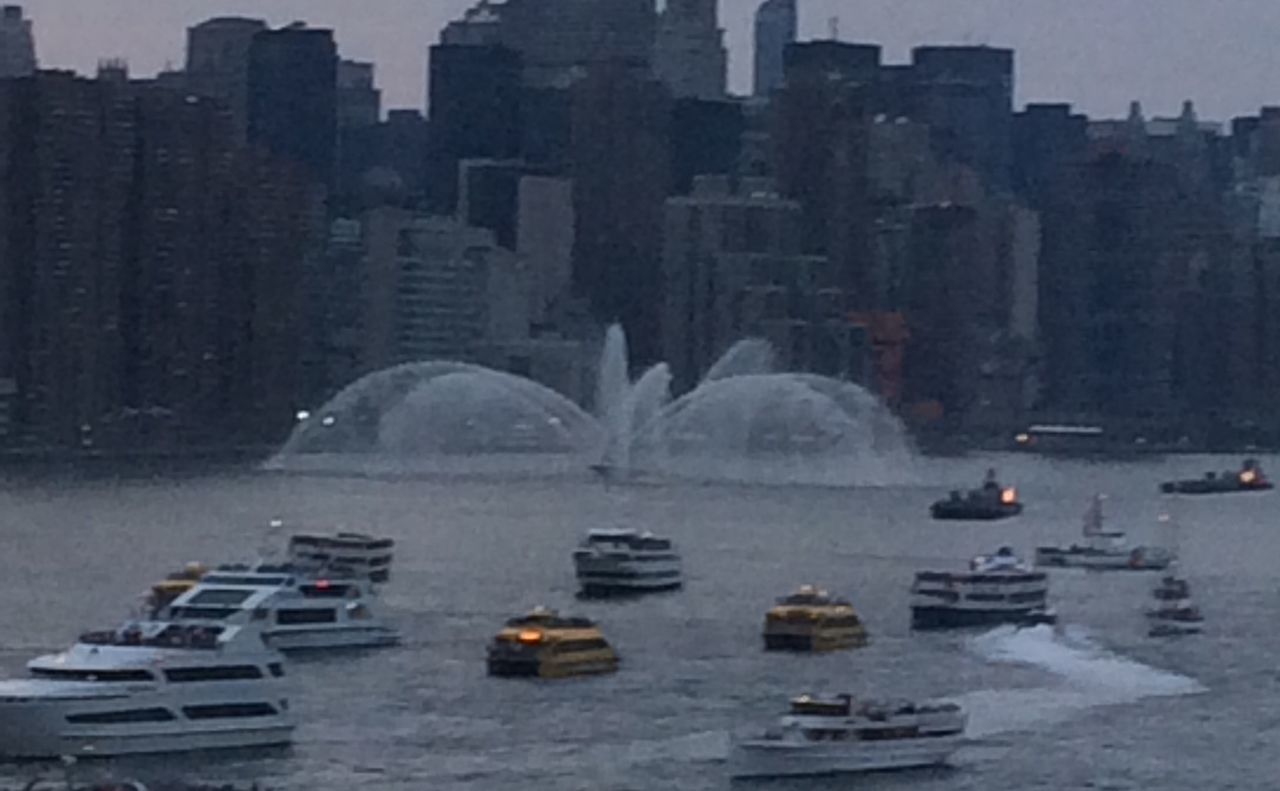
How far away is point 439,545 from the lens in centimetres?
5569

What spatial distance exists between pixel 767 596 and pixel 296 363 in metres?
61.7

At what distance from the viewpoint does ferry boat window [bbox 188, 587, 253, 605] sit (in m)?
33.8

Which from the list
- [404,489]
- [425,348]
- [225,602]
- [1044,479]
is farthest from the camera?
[425,348]

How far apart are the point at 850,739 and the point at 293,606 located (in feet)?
28.1

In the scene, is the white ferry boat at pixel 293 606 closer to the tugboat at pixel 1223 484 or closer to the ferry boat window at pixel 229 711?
the ferry boat window at pixel 229 711

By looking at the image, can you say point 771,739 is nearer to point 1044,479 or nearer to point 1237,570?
point 1237,570

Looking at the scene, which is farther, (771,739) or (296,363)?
(296,363)

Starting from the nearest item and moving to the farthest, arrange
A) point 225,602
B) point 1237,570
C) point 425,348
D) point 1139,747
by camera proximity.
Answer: point 1139,747 → point 225,602 → point 1237,570 → point 425,348

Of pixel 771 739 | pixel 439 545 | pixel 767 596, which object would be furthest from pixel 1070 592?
pixel 771 739

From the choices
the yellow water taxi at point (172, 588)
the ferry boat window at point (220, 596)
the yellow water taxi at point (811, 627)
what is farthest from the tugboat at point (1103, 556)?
the ferry boat window at point (220, 596)

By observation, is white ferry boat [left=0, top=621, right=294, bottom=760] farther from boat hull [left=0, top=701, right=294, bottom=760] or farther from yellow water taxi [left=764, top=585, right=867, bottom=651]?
yellow water taxi [left=764, top=585, right=867, bottom=651]

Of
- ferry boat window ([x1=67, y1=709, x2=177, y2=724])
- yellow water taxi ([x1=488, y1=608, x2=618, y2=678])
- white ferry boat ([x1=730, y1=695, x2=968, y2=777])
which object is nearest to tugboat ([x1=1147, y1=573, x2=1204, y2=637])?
yellow water taxi ([x1=488, y1=608, x2=618, y2=678])

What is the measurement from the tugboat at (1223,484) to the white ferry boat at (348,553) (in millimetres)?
41600

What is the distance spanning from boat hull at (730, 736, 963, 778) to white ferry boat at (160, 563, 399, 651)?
6.48 meters
